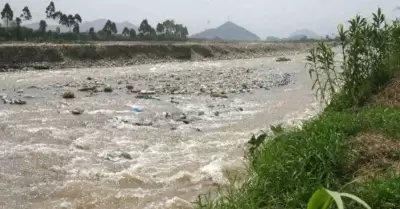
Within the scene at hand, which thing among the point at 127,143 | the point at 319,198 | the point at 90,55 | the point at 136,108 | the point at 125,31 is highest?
the point at 125,31

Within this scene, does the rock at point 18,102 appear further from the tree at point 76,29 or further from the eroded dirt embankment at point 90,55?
the tree at point 76,29

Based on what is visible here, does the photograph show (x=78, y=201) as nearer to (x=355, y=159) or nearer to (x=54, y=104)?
(x=355, y=159)

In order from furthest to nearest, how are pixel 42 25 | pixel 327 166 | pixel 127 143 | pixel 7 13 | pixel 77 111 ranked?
pixel 42 25 < pixel 7 13 < pixel 77 111 < pixel 127 143 < pixel 327 166

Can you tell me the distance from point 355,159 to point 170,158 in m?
4.13

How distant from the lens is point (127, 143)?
388 inches

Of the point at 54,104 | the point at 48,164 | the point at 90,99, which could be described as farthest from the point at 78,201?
the point at 90,99

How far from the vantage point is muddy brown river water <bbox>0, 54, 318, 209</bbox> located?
6695mm

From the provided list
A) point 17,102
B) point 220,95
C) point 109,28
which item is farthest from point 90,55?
point 109,28

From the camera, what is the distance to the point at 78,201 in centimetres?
630

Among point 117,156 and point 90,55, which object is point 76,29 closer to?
point 90,55

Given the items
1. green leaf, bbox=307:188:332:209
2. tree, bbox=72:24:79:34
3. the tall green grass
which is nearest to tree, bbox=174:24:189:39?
tree, bbox=72:24:79:34

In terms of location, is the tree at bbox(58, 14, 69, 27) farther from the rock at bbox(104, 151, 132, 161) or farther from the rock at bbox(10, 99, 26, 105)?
the rock at bbox(104, 151, 132, 161)

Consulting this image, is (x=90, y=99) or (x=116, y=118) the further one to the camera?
(x=90, y=99)

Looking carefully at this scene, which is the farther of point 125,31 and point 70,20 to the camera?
point 125,31
